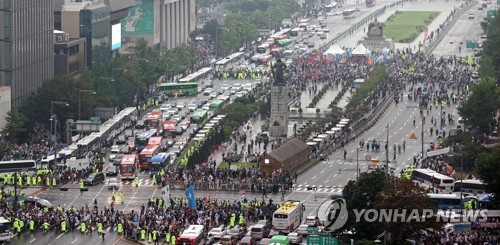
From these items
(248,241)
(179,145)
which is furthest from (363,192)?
(179,145)

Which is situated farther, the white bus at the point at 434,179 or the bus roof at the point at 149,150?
the bus roof at the point at 149,150

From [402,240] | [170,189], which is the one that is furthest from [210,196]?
[402,240]

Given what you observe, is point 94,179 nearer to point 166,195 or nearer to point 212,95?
point 166,195

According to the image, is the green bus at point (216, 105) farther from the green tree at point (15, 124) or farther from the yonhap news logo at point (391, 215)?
the yonhap news logo at point (391, 215)

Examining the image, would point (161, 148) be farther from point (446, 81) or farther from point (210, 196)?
point (446, 81)

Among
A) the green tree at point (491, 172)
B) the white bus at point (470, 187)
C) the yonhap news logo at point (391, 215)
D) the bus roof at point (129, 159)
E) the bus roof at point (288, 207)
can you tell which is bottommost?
the bus roof at point (129, 159)

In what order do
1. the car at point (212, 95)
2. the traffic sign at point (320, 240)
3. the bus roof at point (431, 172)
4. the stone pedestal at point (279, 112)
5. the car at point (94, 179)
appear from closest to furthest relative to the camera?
the traffic sign at point (320, 240), the bus roof at point (431, 172), the car at point (94, 179), the stone pedestal at point (279, 112), the car at point (212, 95)

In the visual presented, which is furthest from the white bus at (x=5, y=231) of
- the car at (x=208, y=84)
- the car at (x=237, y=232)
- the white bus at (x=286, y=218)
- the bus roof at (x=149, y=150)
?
the car at (x=208, y=84)
